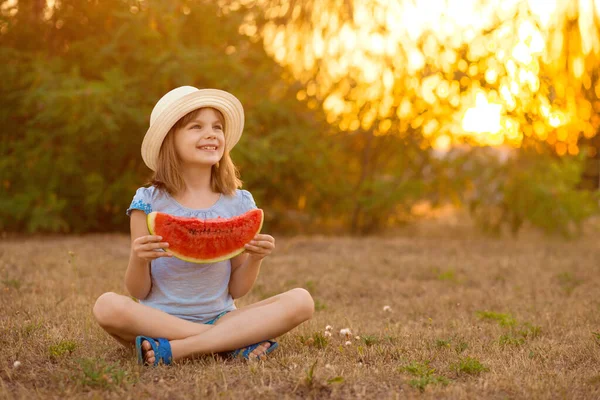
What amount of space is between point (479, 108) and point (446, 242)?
6.62 feet

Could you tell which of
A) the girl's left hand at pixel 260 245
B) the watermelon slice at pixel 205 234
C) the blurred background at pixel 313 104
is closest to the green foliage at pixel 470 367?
the girl's left hand at pixel 260 245

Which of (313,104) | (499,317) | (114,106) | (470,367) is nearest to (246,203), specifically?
(470,367)

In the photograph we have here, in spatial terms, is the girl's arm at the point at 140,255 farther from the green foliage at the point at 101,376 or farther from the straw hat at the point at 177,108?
the green foliage at the point at 101,376

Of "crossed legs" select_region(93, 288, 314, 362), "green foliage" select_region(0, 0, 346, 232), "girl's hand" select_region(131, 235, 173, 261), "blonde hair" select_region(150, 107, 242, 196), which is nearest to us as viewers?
"girl's hand" select_region(131, 235, 173, 261)

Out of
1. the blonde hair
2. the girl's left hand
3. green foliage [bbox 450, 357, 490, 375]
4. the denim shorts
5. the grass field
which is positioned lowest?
the grass field

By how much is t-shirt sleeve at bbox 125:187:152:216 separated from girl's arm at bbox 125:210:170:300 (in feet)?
0.11

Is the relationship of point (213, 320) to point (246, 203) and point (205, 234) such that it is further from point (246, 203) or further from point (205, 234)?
point (246, 203)

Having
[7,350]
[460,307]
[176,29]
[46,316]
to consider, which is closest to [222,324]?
[7,350]

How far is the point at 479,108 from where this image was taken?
9719mm

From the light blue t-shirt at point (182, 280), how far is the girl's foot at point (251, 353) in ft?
1.00

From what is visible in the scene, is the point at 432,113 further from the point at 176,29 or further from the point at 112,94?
the point at 112,94

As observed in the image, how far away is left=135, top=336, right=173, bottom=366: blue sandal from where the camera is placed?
3594mm

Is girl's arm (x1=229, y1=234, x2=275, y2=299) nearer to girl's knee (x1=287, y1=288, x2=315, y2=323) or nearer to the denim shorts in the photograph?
the denim shorts

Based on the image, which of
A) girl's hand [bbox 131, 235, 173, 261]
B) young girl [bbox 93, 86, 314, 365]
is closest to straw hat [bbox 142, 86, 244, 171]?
young girl [bbox 93, 86, 314, 365]
